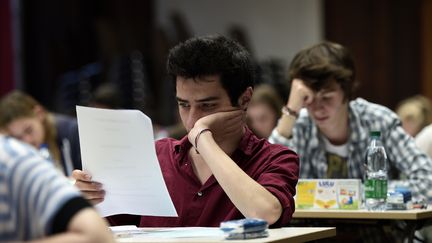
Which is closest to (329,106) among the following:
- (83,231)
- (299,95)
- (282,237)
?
(299,95)

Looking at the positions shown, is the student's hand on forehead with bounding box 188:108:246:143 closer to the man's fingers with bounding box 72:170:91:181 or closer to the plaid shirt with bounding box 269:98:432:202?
the man's fingers with bounding box 72:170:91:181

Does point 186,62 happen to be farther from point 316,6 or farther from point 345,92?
point 316,6

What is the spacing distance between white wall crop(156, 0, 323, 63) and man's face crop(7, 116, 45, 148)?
432 cm

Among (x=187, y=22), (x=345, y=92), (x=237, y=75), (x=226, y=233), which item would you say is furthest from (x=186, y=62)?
(x=187, y=22)

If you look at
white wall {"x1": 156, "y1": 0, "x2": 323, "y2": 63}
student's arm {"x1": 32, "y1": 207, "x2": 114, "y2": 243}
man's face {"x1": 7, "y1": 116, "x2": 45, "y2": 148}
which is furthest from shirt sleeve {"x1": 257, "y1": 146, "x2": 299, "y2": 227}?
white wall {"x1": 156, "y1": 0, "x2": 323, "y2": 63}

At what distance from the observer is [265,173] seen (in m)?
2.40

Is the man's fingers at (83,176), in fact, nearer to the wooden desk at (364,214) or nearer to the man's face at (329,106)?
the wooden desk at (364,214)

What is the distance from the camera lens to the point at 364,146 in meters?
3.58

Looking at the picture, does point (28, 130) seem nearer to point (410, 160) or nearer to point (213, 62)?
point (410, 160)

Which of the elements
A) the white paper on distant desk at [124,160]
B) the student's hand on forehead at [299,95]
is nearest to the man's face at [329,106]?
the student's hand on forehead at [299,95]

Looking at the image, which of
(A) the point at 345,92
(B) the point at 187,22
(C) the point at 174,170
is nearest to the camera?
(C) the point at 174,170

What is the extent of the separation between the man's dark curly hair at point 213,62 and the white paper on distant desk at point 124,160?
0.65 feet

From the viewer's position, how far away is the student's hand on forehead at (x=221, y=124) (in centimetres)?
237

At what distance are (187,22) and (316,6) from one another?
1987mm
